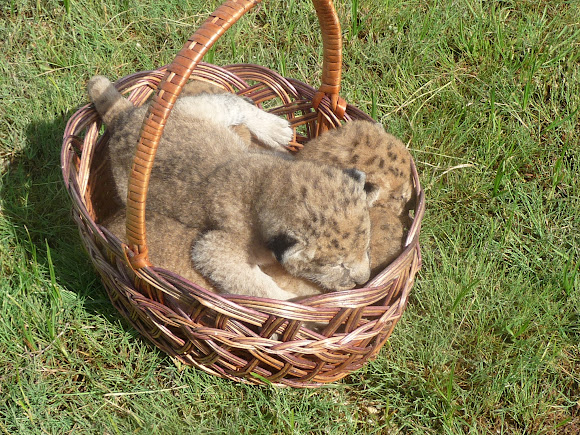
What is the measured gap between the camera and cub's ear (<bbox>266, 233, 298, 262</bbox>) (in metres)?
3.29

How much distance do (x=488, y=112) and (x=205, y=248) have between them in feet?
9.54

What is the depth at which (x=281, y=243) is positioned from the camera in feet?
10.9

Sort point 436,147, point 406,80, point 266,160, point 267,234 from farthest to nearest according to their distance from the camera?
point 406,80, point 436,147, point 266,160, point 267,234

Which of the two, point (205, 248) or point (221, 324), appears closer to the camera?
point (221, 324)

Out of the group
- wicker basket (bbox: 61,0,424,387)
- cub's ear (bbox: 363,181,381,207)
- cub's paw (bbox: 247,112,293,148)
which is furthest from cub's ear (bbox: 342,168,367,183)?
cub's paw (bbox: 247,112,293,148)

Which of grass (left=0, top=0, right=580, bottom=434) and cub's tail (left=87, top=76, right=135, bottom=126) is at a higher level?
cub's tail (left=87, top=76, right=135, bottom=126)

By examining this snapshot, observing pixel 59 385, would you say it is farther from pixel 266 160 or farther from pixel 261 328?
pixel 266 160

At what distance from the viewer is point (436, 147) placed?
5.02m

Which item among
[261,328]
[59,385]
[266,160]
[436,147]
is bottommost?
[436,147]

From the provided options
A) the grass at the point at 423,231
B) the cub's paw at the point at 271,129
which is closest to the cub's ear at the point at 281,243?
the grass at the point at 423,231

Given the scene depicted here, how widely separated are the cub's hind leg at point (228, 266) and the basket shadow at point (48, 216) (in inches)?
29.2

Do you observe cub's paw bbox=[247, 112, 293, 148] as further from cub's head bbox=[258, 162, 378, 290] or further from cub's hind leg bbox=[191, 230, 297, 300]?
cub's hind leg bbox=[191, 230, 297, 300]

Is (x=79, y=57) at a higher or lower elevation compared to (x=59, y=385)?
higher

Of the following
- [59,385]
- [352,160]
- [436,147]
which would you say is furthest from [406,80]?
[59,385]
